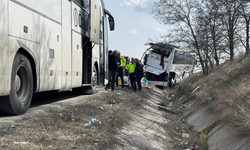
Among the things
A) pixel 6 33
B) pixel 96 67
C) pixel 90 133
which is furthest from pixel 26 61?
pixel 96 67

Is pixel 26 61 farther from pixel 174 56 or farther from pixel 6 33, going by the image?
pixel 174 56

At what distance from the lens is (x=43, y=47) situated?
7.43 metres

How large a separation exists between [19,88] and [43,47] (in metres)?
1.22

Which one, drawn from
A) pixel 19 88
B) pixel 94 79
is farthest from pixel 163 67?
pixel 19 88

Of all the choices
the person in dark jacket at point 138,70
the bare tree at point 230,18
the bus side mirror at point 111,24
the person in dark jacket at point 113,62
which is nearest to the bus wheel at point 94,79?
the person in dark jacket at point 113,62

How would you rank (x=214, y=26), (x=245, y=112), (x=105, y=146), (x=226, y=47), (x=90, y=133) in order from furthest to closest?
(x=226, y=47) < (x=214, y=26) < (x=245, y=112) < (x=90, y=133) < (x=105, y=146)

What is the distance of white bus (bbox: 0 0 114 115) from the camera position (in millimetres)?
5805

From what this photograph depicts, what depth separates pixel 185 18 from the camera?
21469 millimetres

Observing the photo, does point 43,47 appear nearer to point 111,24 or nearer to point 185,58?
point 111,24

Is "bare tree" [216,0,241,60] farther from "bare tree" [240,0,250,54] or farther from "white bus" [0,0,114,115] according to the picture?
"white bus" [0,0,114,115]

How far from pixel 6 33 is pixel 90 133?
2.23 m

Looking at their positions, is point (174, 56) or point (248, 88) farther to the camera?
point (174, 56)

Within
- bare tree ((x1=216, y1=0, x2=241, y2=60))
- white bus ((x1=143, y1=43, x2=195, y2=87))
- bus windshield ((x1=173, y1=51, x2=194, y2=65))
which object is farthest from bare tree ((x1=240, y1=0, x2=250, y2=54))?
white bus ((x1=143, y1=43, x2=195, y2=87))

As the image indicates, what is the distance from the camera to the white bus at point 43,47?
5.80 meters
